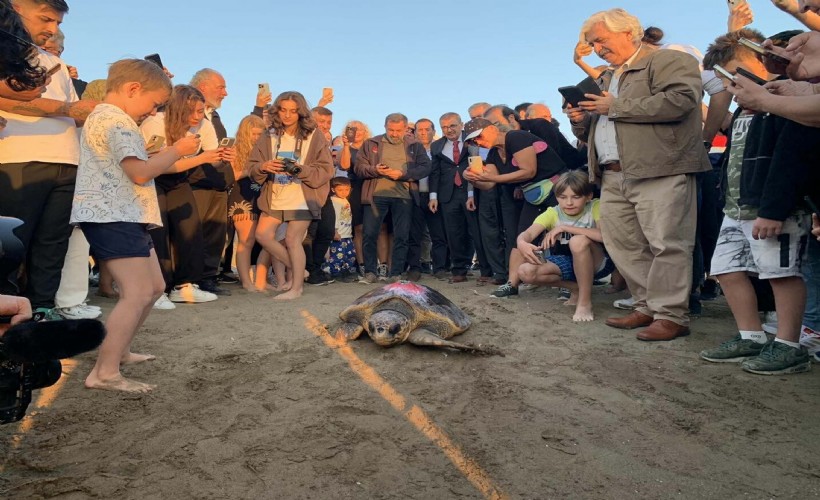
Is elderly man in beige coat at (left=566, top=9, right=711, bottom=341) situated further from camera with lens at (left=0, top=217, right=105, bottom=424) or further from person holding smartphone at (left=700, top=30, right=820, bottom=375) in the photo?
camera with lens at (left=0, top=217, right=105, bottom=424)

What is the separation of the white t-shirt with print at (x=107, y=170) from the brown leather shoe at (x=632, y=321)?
10.2ft

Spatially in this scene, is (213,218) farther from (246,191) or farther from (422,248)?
(422,248)

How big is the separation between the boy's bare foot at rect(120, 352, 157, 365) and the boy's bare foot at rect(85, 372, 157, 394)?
35cm

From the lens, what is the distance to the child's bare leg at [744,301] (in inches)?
123

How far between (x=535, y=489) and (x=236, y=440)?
1.10 meters

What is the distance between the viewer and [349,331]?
11.7ft

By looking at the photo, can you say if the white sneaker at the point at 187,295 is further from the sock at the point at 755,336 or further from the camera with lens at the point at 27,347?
the sock at the point at 755,336

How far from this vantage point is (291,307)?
4633 millimetres

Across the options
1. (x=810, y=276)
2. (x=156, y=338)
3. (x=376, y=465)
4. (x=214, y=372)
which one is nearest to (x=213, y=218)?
(x=156, y=338)

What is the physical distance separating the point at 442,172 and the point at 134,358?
4568 mm

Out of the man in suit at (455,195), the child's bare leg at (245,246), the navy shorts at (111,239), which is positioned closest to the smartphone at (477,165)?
the man in suit at (455,195)

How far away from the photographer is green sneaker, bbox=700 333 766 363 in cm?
302

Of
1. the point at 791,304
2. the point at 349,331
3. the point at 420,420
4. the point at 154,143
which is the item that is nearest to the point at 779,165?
the point at 791,304

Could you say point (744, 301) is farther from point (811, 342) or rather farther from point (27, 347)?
point (27, 347)
